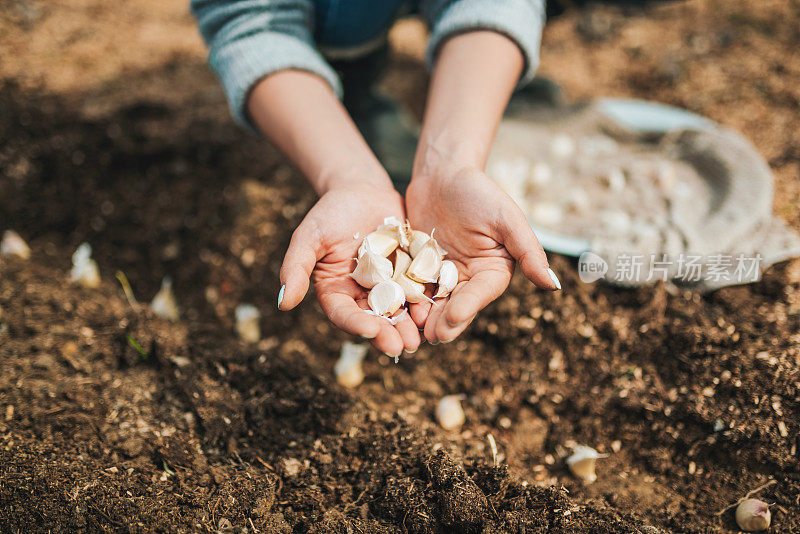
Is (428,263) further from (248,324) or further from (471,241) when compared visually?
(248,324)

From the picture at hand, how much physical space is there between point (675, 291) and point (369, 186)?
991mm

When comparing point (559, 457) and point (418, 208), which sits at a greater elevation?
point (418, 208)

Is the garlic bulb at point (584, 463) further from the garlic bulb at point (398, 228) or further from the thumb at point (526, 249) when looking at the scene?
the garlic bulb at point (398, 228)

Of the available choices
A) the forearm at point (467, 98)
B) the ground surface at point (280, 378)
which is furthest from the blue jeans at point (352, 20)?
the ground surface at point (280, 378)

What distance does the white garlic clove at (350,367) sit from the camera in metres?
1.44

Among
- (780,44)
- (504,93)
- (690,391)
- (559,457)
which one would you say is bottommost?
(559,457)

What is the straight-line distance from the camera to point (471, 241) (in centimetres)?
113

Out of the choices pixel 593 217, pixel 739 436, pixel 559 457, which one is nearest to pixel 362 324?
pixel 559 457

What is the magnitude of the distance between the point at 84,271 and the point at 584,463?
154cm

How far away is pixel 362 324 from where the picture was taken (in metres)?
0.95

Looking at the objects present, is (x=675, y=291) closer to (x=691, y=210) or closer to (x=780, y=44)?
(x=691, y=210)

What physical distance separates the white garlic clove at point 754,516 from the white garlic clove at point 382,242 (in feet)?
3.19

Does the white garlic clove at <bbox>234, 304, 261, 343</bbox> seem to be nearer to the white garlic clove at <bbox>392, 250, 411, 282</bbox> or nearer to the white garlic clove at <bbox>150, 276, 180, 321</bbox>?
the white garlic clove at <bbox>150, 276, 180, 321</bbox>

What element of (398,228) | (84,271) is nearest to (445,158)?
(398,228)
